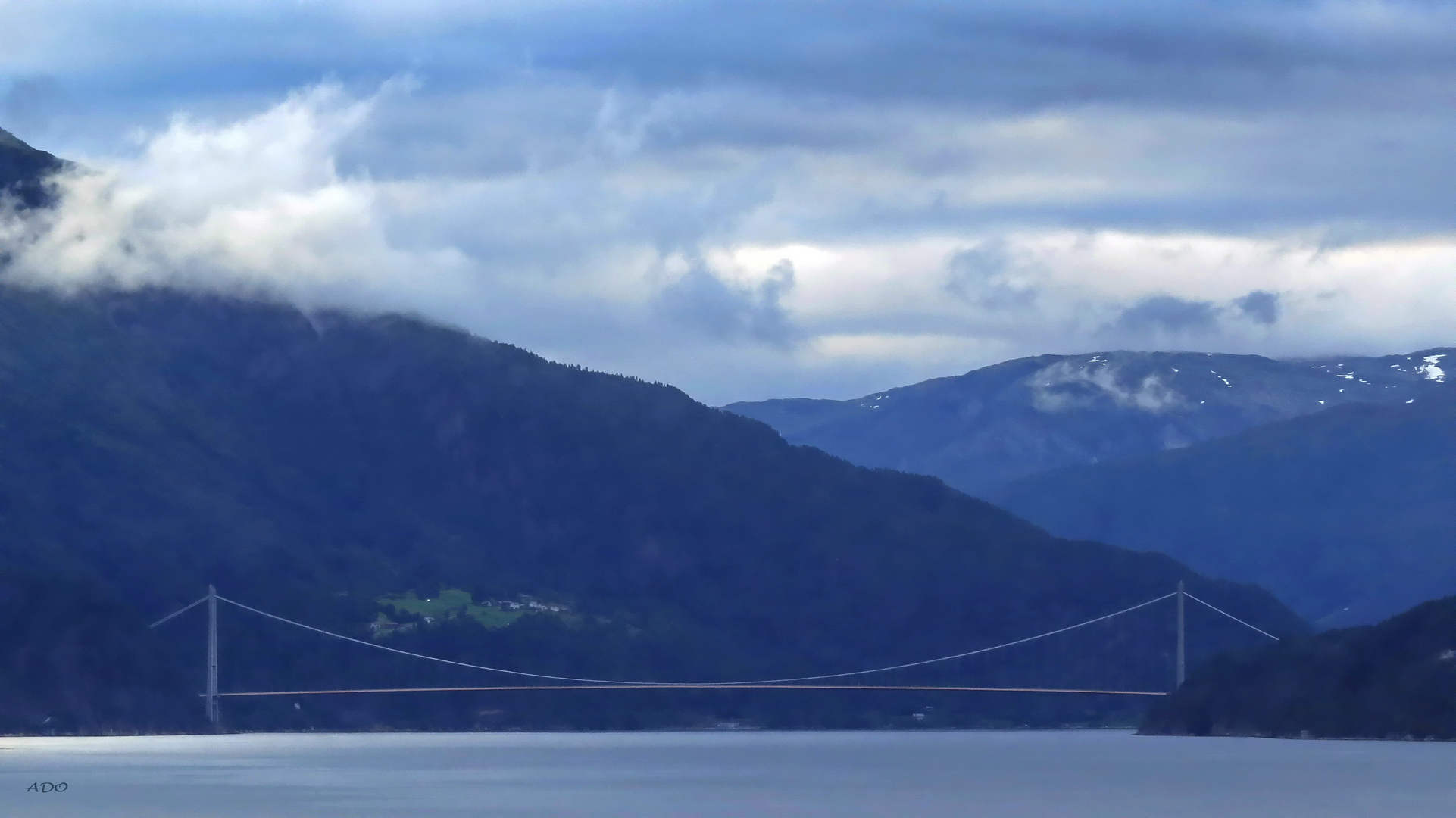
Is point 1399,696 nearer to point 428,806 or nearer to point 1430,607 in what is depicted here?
point 1430,607

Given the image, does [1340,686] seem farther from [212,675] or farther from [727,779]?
[212,675]

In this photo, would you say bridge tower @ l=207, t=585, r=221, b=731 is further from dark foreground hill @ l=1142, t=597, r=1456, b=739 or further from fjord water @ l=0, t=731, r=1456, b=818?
dark foreground hill @ l=1142, t=597, r=1456, b=739

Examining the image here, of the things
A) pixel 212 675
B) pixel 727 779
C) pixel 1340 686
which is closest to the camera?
pixel 727 779

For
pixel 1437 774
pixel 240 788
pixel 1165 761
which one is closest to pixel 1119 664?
pixel 1165 761

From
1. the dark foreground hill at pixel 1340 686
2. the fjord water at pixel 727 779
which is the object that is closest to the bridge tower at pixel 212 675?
the fjord water at pixel 727 779

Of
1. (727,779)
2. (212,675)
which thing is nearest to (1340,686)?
(727,779)

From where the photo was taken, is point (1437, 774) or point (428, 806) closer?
point (428, 806)

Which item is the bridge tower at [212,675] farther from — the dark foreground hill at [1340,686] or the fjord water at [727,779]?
the dark foreground hill at [1340,686]
